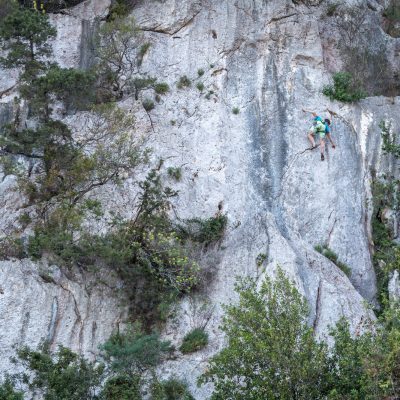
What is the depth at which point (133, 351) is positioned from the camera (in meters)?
17.8

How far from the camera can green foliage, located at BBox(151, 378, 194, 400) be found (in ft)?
58.2

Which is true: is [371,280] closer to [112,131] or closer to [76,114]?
[112,131]

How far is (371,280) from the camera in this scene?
2275 centimetres


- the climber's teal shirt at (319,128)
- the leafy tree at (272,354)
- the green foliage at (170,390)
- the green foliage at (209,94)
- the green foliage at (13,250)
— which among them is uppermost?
the green foliage at (209,94)

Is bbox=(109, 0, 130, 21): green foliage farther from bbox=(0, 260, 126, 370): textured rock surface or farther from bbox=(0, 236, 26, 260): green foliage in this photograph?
bbox=(0, 260, 126, 370): textured rock surface

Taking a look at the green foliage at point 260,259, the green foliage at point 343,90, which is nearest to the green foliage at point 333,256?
the green foliage at point 260,259

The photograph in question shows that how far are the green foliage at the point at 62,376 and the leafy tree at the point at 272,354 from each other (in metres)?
2.54

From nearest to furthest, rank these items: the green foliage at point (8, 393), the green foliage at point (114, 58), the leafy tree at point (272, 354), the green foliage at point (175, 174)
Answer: the leafy tree at point (272, 354) < the green foliage at point (8, 393) < the green foliage at point (175, 174) < the green foliage at point (114, 58)

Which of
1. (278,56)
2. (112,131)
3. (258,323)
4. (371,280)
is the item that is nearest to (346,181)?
(371,280)

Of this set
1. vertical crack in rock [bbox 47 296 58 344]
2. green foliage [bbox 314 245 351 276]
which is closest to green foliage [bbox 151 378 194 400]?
vertical crack in rock [bbox 47 296 58 344]

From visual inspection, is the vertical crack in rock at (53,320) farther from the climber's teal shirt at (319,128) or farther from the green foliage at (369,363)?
the climber's teal shirt at (319,128)

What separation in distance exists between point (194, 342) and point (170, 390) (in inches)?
75.2

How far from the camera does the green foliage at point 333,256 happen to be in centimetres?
2245

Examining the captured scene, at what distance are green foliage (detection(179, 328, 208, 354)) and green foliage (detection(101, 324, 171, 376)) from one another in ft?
2.87
